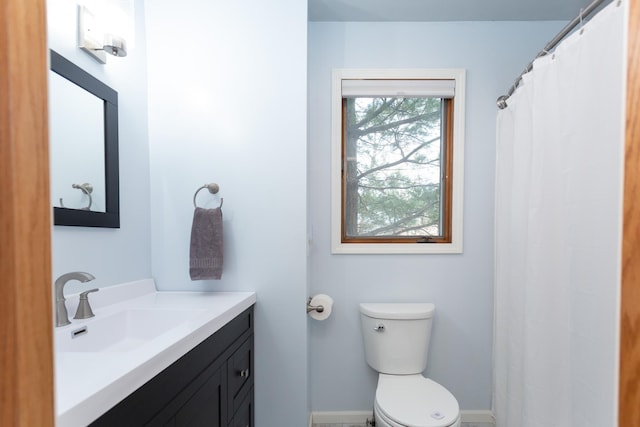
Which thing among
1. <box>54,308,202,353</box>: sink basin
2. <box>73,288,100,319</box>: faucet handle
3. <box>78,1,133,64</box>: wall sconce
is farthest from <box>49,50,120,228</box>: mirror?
<box>54,308,202,353</box>: sink basin

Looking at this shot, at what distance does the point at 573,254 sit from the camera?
1.12m

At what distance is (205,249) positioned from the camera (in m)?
1.51

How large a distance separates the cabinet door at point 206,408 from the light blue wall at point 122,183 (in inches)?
22.4

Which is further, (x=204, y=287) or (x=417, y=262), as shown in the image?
(x=417, y=262)

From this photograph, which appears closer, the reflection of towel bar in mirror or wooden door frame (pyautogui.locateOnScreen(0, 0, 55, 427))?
wooden door frame (pyautogui.locateOnScreen(0, 0, 55, 427))

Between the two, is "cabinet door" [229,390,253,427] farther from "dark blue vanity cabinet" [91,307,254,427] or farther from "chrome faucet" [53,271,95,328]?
"chrome faucet" [53,271,95,328]

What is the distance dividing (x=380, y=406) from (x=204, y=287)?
980 millimetres

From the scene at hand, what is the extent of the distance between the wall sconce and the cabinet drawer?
→ 1252 millimetres

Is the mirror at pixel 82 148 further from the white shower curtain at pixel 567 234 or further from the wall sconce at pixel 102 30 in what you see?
the white shower curtain at pixel 567 234

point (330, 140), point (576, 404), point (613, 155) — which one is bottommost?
point (576, 404)

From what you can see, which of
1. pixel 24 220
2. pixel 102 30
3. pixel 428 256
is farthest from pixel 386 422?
pixel 102 30

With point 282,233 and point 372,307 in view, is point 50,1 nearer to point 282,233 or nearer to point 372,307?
point 282,233

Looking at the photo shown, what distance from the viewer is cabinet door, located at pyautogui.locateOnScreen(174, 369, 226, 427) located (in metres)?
0.94

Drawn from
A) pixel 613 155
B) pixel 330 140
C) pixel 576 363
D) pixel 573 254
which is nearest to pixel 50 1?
pixel 330 140
